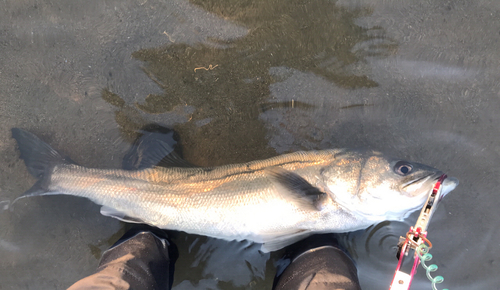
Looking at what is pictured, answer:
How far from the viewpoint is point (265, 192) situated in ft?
8.42

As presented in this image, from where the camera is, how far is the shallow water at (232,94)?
10.0 feet

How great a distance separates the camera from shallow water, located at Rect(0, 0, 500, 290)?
306 cm

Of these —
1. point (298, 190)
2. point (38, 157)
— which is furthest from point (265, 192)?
point (38, 157)

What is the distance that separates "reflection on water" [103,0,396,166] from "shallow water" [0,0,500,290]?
14 millimetres

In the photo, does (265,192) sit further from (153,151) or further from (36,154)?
(36,154)

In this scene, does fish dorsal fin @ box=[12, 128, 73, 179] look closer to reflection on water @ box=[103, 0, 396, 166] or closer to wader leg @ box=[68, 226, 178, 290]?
reflection on water @ box=[103, 0, 396, 166]

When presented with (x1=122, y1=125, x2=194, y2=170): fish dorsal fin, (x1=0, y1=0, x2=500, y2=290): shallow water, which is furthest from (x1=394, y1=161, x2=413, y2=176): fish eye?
(x1=122, y1=125, x2=194, y2=170): fish dorsal fin

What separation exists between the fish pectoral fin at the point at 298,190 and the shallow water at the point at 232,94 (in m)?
0.62

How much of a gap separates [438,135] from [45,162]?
156 inches

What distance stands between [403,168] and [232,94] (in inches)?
69.8

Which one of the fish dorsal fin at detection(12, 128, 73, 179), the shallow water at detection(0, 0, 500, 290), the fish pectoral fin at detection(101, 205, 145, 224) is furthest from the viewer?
the shallow water at detection(0, 0, 500, 290)

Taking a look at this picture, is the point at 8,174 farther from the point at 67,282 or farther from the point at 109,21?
the point at 109,21

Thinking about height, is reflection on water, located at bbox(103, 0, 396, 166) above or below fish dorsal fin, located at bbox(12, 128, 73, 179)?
above

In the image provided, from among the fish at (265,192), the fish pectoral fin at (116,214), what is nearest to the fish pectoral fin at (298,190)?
the fish at (265,192)
